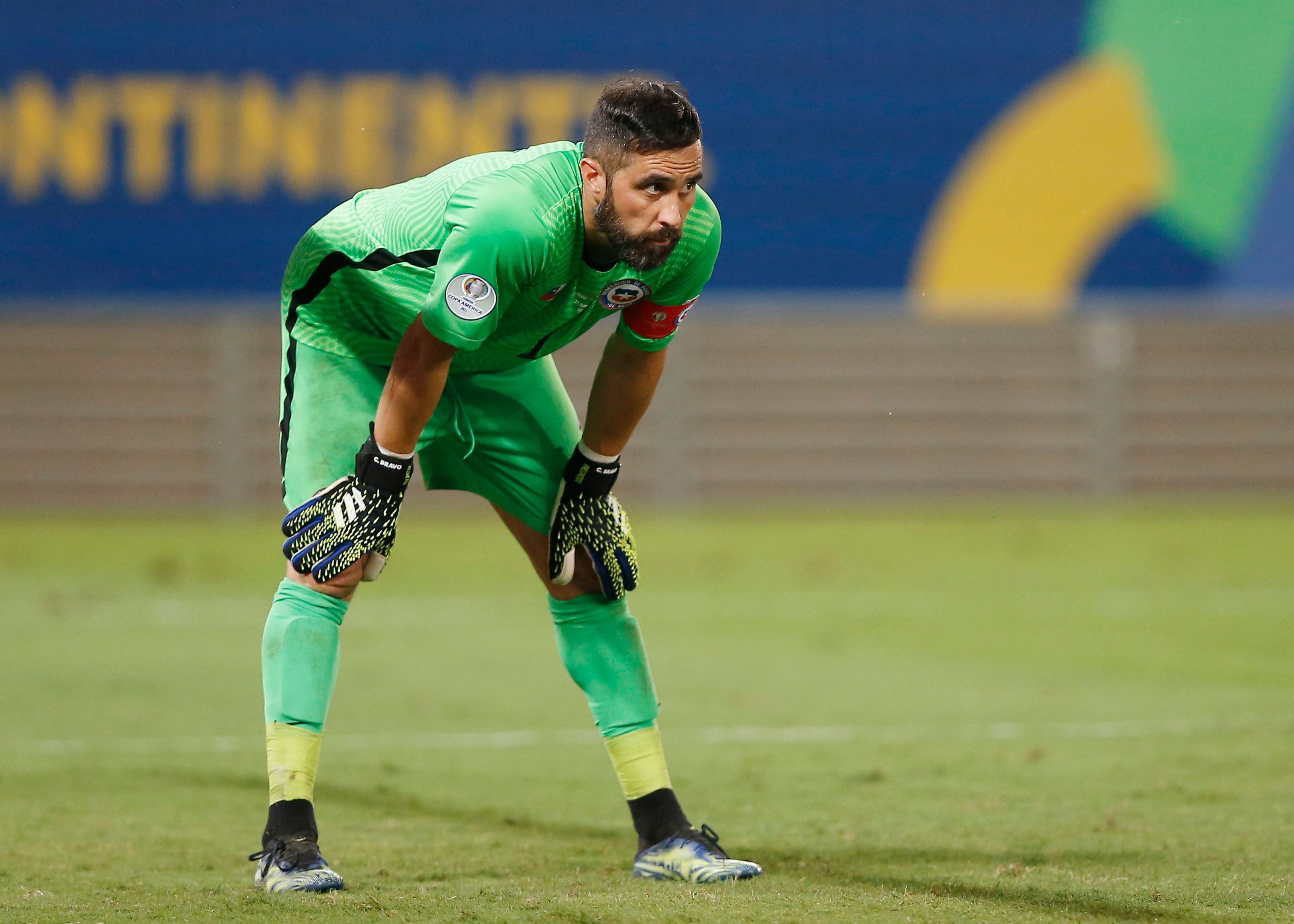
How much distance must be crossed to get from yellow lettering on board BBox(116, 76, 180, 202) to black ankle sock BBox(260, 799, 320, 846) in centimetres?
1315

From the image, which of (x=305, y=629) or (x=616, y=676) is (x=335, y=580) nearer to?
(x=305, y=629)

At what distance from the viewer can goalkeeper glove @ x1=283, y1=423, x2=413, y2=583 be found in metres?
3.52

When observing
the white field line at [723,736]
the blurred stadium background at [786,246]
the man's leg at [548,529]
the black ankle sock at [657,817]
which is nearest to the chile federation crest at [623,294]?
the man's leg at [548,529]

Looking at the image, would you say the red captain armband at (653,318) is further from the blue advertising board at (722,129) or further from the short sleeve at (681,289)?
the blue advertising board at (722,129)

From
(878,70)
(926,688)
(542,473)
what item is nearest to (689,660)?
(926,688)

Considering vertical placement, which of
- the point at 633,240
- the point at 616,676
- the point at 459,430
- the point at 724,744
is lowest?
the point at 724,744

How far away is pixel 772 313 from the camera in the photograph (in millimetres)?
15836

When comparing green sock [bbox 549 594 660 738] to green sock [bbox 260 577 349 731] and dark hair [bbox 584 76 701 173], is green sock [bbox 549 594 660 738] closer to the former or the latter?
green sock [bbox 260 577 349 731]

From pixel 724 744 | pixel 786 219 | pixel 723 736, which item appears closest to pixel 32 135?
pixel 786 219

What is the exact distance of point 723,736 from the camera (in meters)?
5.79

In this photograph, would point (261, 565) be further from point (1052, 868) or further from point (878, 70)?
point (1052, 868)

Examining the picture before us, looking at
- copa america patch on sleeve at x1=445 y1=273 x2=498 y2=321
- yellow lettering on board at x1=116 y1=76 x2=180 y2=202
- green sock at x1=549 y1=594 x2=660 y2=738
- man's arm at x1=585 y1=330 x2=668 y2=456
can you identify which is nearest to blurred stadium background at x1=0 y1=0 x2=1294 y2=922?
yellow lettering on board at x1=116 y1=76 x2=180 y2=202

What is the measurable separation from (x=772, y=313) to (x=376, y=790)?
11376mm

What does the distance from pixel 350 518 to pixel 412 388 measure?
0.33 m
